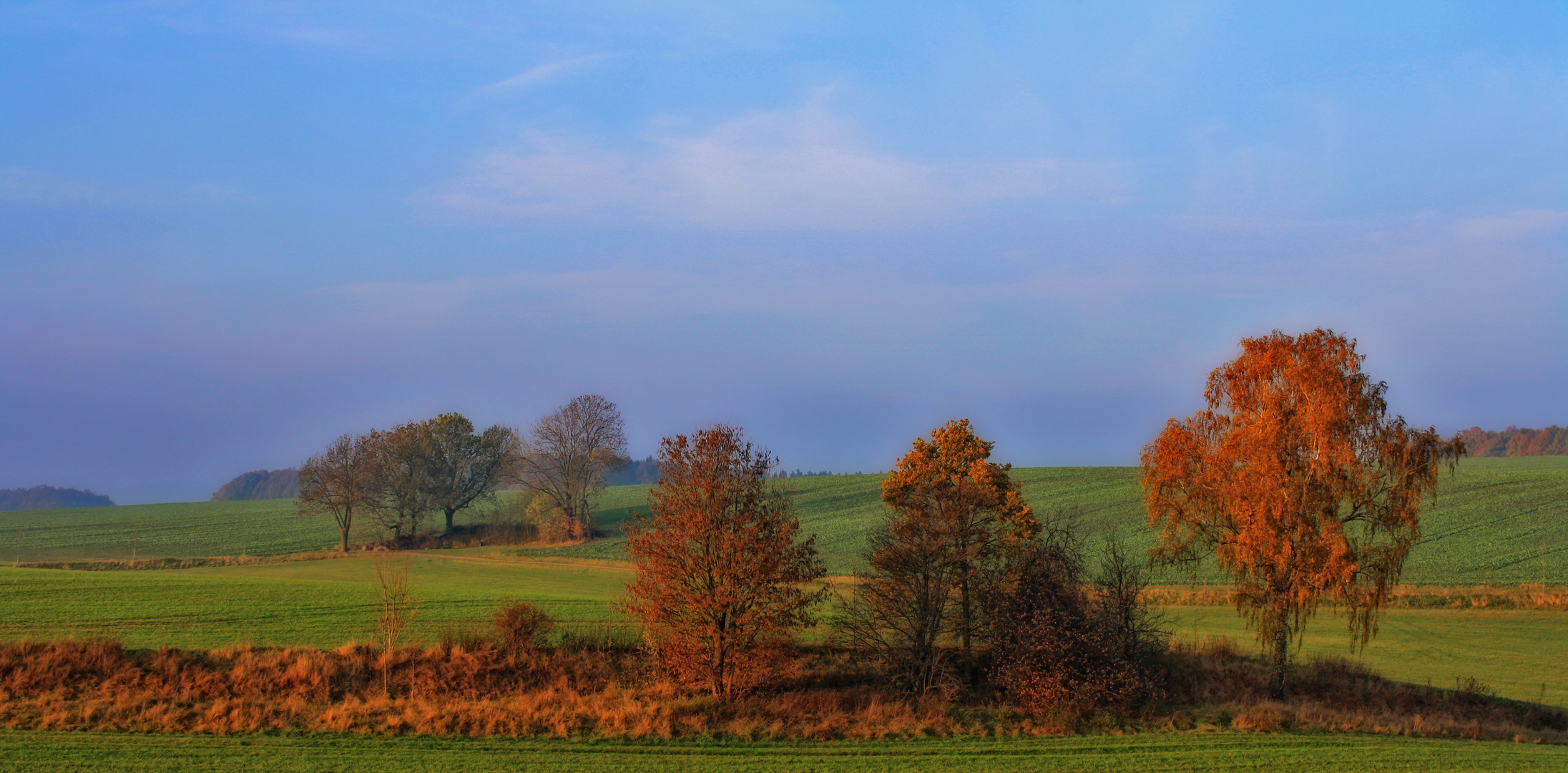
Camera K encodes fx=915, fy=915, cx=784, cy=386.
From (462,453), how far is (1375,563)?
2898 inches

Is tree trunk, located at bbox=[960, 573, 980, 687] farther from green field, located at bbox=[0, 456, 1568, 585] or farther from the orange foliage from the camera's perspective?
green field, located at bbox=[0, 456, 1568, 585]

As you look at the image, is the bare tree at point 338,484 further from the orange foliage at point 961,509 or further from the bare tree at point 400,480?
the orange foliage at point 961,509

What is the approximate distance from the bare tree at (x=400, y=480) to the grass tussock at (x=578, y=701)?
56.3 m

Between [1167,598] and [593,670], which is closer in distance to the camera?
[593,670]

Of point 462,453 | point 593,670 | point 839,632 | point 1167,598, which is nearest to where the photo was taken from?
point 593,670

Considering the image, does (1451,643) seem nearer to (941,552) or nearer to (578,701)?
(941,552)

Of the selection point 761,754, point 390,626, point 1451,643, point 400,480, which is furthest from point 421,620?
point 400,480

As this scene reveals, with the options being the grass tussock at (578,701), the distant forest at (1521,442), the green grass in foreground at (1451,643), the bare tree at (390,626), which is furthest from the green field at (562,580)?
the distant forest at (1521,442)

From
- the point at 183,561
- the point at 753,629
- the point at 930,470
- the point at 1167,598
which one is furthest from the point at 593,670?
the point at 183,561

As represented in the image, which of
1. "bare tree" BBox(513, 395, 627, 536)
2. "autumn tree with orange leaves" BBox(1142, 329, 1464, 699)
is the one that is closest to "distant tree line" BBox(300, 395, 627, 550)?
"bare tree" BBox(513, 395, 627, 536)

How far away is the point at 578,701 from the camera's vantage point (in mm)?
22016

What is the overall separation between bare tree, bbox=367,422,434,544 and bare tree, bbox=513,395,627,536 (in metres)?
8.29

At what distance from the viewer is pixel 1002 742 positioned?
2005cm

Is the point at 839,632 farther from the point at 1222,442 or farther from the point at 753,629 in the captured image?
the point at 1222,442
